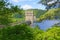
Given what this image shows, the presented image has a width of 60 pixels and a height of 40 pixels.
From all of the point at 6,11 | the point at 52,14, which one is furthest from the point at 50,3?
the point at 6,11

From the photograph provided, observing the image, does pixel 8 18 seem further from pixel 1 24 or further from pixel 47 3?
pixel 47 3

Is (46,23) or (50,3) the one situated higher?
(50,3)

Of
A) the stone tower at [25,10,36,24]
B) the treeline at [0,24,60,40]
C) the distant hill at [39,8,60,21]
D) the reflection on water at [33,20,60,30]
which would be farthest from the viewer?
the stone tower at [25,10,36,24]

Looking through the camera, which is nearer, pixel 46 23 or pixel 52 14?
pixel 52 14

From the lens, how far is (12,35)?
4438 mm

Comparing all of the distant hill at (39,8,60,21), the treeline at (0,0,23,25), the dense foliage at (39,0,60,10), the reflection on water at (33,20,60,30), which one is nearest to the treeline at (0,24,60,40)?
the treeline at (0,0,23,25)

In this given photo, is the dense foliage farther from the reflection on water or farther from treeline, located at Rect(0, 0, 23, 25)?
treeline, located at Rect(0, 0, 23, 25)

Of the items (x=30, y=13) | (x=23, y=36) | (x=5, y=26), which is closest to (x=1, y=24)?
(x=5, y=26)

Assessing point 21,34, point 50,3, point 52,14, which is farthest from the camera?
point 50,3

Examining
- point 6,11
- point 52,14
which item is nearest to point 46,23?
point 52,14

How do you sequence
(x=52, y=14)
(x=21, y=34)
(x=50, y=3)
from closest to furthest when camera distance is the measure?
(x=21, y=34) < (x=52, y=14) < (x=50, y=3)

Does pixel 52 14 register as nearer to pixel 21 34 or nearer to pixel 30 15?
pixel 30 15

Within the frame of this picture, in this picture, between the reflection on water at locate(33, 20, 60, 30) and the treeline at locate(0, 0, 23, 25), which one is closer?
the treeline at locate(0, 0, 23, 25)

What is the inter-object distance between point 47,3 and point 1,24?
8.47 feet
